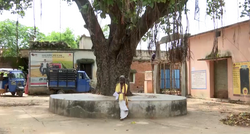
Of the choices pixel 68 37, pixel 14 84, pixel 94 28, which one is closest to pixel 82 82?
pixel 14 84

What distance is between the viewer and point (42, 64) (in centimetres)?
1845

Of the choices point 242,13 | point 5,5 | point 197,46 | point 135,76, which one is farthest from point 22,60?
point 242,13

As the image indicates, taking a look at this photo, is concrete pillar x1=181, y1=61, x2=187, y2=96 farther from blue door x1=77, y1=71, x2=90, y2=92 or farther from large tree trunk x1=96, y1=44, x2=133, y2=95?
large tree trunk x1=96, y1=44, x2=133, y2=95

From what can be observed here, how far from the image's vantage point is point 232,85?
12516mm

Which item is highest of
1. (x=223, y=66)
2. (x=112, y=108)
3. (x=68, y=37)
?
(x=68, y=37)

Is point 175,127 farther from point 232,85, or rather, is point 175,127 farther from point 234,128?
point 232,85

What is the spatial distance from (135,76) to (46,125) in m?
16.7

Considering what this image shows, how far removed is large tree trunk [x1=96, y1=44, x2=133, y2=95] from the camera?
9039 mm

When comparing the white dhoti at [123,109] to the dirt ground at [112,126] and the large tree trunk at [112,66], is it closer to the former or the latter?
the dirt ground at [112,126]

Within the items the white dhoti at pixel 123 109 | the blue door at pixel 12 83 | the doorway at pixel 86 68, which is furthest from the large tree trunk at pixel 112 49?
the doorway at pixel 86 68

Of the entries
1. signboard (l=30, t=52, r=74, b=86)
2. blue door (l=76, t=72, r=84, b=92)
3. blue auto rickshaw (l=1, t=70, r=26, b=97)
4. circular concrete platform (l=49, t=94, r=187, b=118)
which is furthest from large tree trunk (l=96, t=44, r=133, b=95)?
signboard (l=30, t=52, r=74, b=86)

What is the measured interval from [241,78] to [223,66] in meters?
1.80

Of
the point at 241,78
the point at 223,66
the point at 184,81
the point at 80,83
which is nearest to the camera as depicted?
the point at 241,78

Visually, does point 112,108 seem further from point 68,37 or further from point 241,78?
point 68,37
